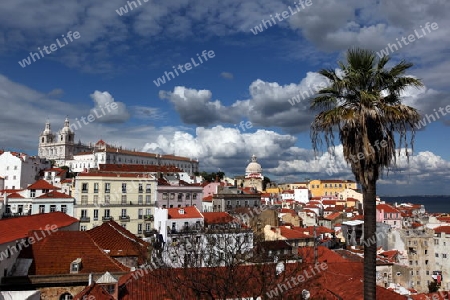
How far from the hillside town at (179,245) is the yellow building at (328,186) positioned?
46.8 m

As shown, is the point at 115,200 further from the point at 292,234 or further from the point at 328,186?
the point at 328,186

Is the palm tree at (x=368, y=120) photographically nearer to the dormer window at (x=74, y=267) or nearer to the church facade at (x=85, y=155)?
the dormer window at (x=74, y=267)

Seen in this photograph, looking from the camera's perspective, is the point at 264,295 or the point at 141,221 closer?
the point at 264,295

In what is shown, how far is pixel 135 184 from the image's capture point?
2340 inches

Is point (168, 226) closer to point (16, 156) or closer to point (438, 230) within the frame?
point (438, 230)

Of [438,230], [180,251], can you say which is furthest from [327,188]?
[180,251]

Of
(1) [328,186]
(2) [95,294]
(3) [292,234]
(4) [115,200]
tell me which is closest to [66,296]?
(2) [95,294]

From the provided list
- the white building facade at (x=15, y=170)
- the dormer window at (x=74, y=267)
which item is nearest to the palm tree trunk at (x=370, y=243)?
the dormer window at (x=74, y=267)

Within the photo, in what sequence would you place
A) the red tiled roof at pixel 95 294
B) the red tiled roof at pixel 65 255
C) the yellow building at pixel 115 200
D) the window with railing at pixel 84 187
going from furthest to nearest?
1. the window with railing at pixel 84 187
2. the yellow building at pixel 115 200
3. the red tiled roof at pixel 65 255
4. the red tiled roof at pixel 95 294

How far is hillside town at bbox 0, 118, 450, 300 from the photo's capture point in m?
19.2

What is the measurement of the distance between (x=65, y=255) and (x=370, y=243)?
75.6ft

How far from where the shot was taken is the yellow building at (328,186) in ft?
562

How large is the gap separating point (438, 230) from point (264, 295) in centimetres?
6557

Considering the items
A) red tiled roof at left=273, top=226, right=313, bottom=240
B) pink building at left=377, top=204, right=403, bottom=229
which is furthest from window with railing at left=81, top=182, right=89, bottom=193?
pink building at left=377, top=204, right=403, bottom=229
